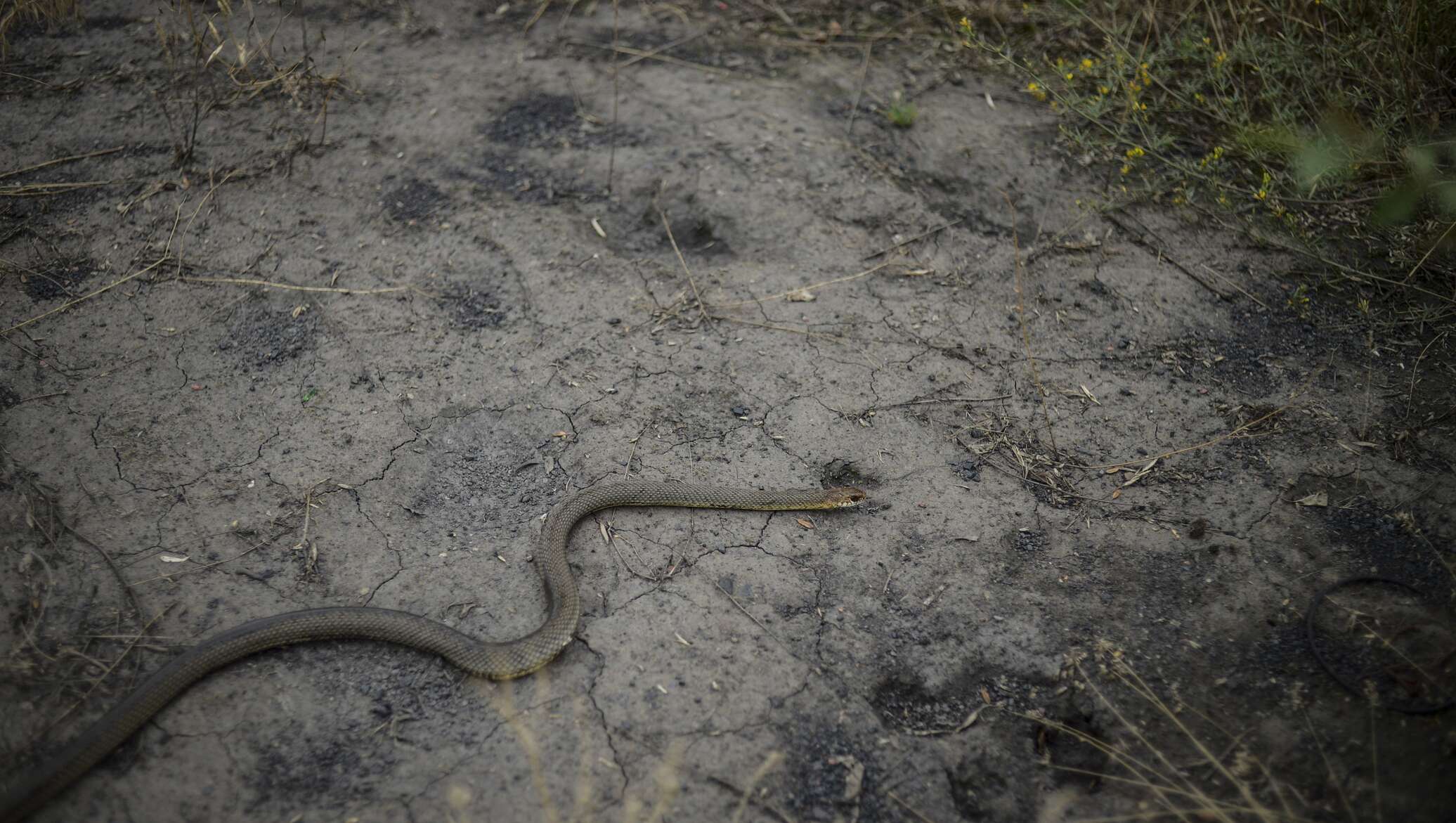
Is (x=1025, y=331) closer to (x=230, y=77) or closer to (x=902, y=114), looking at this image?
(x=902, y=114)

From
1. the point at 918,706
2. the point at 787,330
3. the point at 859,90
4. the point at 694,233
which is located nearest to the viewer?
the point at 918,706

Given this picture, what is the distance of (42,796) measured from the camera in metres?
3.17

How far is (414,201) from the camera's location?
19.0 feet

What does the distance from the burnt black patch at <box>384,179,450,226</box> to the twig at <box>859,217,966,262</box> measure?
290cm

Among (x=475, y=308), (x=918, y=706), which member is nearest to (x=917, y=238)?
(x=475, y=308)

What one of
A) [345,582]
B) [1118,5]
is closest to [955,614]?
[345,582]

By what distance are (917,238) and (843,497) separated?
220 cm

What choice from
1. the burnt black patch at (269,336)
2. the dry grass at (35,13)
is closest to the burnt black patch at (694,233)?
the burnt black patch at (269,336)

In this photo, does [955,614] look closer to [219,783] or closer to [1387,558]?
[1387,558]

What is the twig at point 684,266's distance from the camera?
5.41 m

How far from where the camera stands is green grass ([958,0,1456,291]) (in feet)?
17.7

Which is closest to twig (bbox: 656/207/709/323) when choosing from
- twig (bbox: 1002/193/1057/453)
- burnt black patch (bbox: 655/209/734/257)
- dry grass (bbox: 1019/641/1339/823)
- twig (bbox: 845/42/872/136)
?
burnt black patch (bbox: 655/209/734/257)

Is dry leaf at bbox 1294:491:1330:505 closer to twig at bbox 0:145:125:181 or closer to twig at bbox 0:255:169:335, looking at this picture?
twig at bbox 0:255:169:335

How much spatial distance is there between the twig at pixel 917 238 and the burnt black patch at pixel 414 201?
2.90 metres
